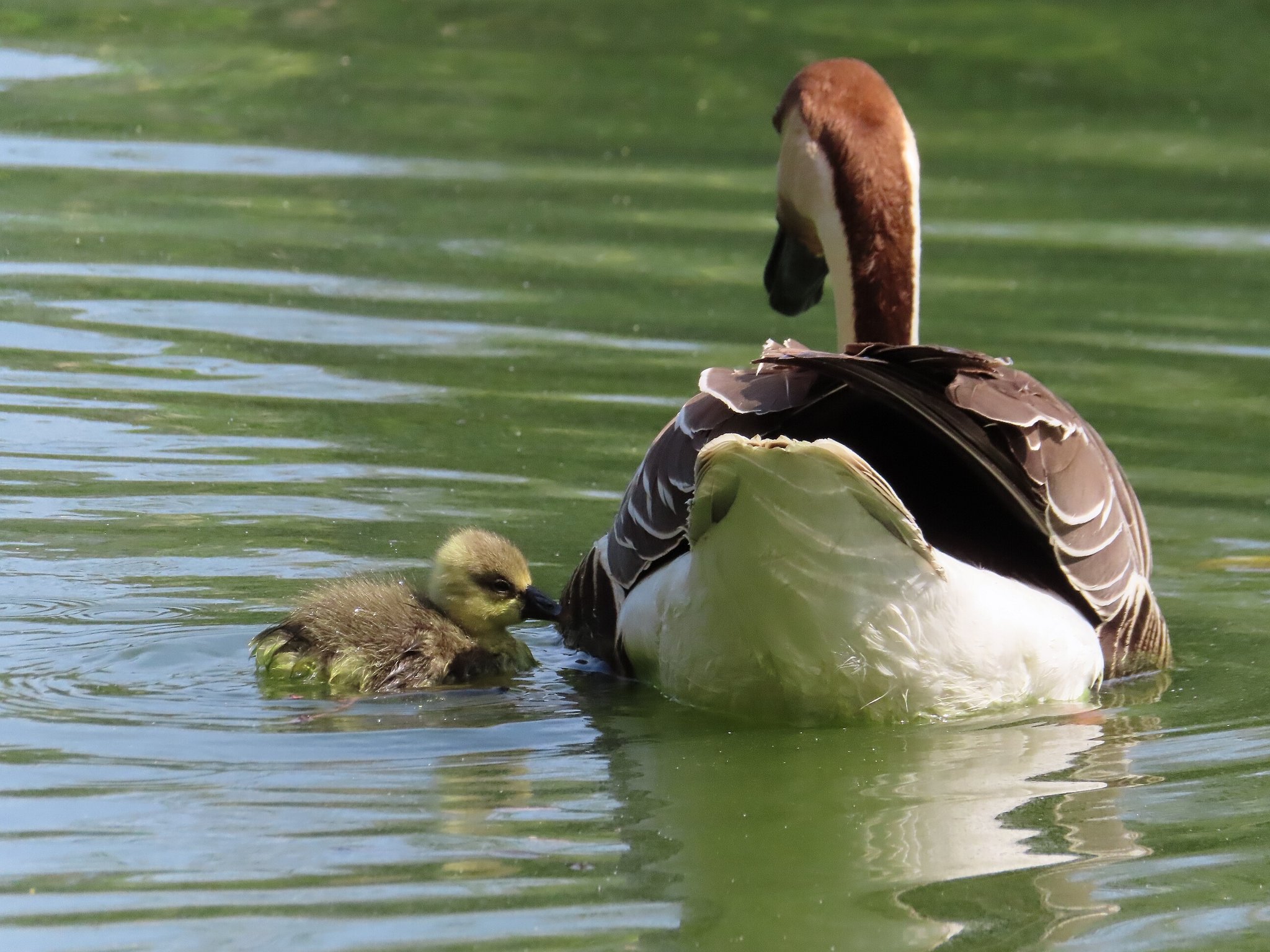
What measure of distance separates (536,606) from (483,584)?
6.9 inches

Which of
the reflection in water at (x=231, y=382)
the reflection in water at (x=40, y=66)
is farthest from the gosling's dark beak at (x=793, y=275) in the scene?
the reflection in water at (x=40, y=66)

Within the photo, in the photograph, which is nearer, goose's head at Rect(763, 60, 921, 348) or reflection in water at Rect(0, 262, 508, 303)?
goose's head at Rect(763, 60, 921, 348)

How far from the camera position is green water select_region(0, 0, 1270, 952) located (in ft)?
12.3

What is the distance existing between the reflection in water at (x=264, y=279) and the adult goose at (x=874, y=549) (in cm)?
414

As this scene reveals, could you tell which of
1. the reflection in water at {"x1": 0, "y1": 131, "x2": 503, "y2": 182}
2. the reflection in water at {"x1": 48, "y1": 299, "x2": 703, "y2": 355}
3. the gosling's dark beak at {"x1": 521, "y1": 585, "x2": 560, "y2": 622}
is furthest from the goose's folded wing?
the reflection in water at {"x1": 0, "y1": 131, "x2": 503, "y2": 182}

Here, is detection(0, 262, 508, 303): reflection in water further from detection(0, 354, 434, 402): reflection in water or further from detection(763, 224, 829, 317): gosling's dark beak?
detection(763, 224, 829, 317): gosling's dark beak

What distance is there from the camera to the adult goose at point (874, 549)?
4.40 meters

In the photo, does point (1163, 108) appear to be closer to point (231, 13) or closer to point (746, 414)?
point (231, 13)

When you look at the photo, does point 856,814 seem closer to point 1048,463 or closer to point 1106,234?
point 1048,463

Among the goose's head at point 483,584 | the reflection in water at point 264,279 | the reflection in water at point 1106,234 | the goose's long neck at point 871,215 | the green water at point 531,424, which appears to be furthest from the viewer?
the reflection in water at point 1106,234

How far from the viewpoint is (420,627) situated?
17.6ft

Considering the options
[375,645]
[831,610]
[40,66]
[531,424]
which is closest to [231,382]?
[531,424]

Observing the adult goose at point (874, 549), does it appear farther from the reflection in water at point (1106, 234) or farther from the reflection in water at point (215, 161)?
the reflection in water at point (215, 161)

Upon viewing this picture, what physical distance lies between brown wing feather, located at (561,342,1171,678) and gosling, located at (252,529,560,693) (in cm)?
26
